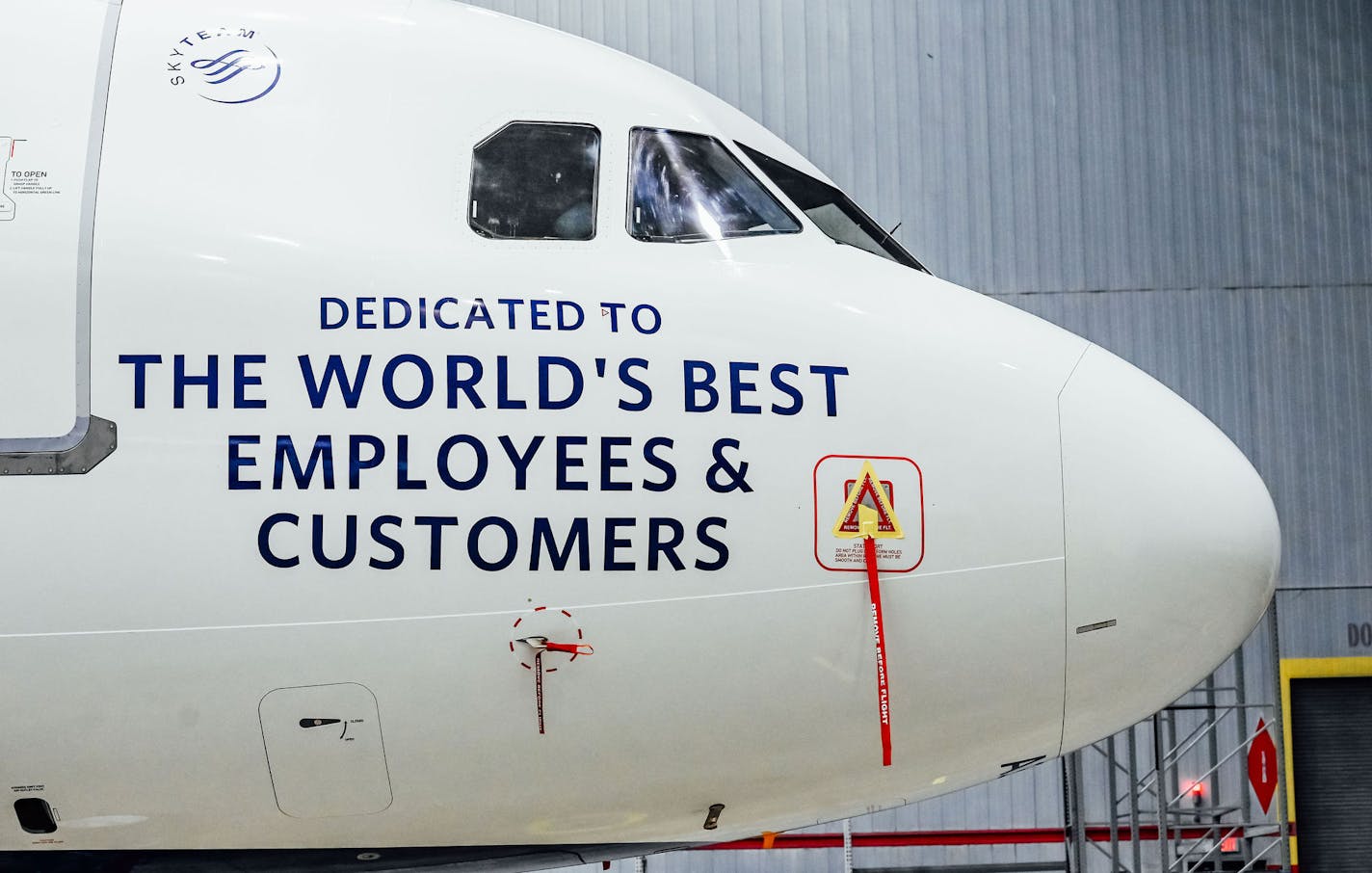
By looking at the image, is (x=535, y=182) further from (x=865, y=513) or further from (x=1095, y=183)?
(x=1095, y=183)

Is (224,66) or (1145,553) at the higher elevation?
(224,66)

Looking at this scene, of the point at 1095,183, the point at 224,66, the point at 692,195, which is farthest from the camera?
the point at 1095,183

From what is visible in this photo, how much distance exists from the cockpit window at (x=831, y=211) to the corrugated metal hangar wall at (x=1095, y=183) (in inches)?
351

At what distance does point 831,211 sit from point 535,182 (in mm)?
1131

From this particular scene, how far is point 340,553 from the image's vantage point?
12.6 feet

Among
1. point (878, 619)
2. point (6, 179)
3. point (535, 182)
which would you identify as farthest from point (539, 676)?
point (6, 179)

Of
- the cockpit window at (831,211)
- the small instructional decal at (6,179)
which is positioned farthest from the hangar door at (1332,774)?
the small instructional decal at (6,179)

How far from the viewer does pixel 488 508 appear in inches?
153

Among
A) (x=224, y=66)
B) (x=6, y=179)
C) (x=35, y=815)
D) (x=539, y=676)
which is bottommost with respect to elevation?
(x=35, y=815)

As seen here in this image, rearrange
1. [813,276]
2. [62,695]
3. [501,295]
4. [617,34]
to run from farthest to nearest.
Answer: [617,34] < [813,276] < [501,295] < [62,695]

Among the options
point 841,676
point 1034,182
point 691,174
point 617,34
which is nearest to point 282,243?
point 691,174

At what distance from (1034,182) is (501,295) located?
10.8 metres

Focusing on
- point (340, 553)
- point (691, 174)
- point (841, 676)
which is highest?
point (691, 174)

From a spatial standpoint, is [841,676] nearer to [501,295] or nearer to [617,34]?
[501,295]
